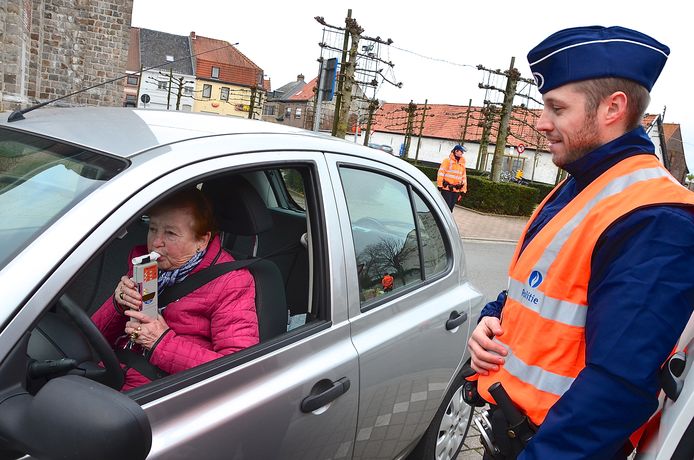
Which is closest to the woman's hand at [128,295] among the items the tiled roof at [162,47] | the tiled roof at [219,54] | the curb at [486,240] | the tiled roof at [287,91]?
the curb at [486,240]

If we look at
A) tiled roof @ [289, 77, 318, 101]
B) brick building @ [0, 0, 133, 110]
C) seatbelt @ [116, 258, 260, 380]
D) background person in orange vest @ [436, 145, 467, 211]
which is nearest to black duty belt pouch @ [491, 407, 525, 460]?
seatbelt @ [116, 258, 260, 380]

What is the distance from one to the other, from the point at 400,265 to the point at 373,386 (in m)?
0.66

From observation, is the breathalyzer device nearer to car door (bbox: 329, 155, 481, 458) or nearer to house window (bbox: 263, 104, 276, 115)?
car door (bbox: 329, 155, 481, 458)

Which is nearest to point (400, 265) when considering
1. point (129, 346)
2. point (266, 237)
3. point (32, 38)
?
point (266, 237)

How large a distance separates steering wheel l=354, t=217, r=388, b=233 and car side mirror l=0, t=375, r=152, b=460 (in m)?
1.29

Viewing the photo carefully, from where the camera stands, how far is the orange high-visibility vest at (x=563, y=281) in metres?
1.33

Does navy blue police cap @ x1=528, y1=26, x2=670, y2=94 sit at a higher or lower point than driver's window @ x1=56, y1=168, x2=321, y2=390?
higher

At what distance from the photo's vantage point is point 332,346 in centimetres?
200

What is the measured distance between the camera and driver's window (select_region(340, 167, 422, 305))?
2.28 meters

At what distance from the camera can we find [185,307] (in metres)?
2.03

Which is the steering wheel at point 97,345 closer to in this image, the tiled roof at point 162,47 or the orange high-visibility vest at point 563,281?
the orange high-visibility vest at point 563,281

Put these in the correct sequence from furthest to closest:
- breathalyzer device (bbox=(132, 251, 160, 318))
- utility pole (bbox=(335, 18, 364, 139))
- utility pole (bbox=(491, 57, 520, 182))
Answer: utility pole (bbox=(491, 57, 520, 182)) → utility pole (bbox=(335, 18, 364, 139)) → breathalyzer device (bbox=(132, 251, 160, 318))

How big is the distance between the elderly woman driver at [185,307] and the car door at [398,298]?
43 cm

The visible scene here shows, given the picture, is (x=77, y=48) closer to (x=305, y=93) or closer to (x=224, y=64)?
(x=305, y=93)
